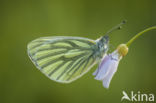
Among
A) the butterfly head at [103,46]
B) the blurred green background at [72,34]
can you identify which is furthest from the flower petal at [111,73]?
the blurred green background at [72,34]

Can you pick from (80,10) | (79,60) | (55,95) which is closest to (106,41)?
(79,60)

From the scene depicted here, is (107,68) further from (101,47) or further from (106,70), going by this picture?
(101,47)

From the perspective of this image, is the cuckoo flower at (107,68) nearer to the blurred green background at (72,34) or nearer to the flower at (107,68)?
the flower at (107,68)

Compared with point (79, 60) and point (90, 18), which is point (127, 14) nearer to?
point (90, 18)

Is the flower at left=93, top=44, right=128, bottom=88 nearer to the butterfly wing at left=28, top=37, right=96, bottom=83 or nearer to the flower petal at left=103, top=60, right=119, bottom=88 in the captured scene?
the flower petal at left=103, top=60, right=119, bottom=88

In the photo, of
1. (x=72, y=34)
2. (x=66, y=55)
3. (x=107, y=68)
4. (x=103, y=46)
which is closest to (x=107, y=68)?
(x=107, y=68)

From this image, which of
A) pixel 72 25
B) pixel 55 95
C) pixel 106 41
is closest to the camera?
pixel 106 41
